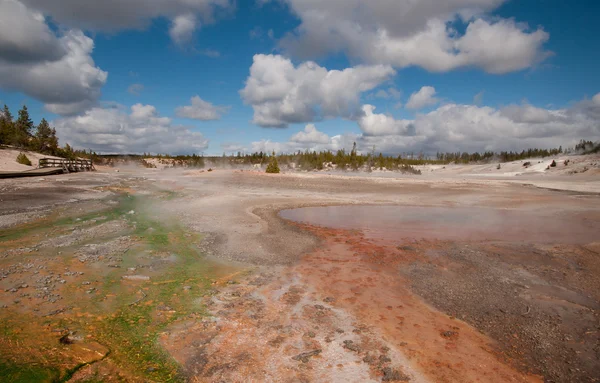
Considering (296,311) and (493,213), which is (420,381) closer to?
(296,311)

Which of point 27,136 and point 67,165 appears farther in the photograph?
point 27,136

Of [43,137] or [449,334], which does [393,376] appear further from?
[43,137]

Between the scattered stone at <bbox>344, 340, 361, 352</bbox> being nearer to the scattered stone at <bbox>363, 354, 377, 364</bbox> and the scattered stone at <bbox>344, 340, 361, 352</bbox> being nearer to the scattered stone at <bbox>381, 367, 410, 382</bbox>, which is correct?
the scattered stone at <bbox>363, 354, 377, 364</bbox>

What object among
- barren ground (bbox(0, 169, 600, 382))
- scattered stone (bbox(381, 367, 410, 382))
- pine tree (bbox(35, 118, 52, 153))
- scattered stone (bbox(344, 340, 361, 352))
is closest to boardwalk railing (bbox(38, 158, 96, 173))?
pine tree (bbox(35, 118, 52, 153))

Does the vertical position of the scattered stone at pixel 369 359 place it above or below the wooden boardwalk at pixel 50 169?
below

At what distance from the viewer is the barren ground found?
4195 mm

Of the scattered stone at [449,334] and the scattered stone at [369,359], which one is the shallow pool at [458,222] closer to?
the scattered stone at [449,334]

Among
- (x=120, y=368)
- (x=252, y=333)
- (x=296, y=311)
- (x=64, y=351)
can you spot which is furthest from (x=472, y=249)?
(x=64, y=351)

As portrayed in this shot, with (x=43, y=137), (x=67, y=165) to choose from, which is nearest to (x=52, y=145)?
(x=43, y=137)

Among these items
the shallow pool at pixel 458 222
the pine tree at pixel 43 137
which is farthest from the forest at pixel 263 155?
the shallow pool at pixel 458 222

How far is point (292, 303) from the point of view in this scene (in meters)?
6.04

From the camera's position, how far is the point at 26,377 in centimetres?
372

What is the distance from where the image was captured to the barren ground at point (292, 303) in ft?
13.8

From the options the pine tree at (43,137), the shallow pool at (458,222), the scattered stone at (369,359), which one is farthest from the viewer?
the pine tree at (43,137)
